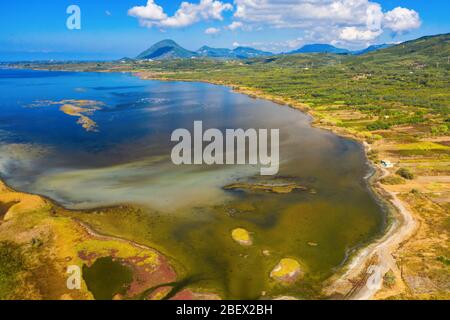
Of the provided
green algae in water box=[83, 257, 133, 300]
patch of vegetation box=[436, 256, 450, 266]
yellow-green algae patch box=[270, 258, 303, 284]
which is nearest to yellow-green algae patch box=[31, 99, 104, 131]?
green algae in water box=[83, 257, 133, 300]

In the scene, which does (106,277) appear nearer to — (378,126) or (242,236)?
(242,236)

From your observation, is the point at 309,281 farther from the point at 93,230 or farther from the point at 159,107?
the point at 159,107

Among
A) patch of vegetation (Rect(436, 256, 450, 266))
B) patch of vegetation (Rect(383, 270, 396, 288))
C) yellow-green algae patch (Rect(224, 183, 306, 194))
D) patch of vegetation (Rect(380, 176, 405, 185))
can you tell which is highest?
patch of vegetation (Rect(380, 176, 405, 185))

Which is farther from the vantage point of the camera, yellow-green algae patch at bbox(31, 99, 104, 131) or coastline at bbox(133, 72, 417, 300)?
yellow-green algae patch at bbox(31, 99, 104, 131)

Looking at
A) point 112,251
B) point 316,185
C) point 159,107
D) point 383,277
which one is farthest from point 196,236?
point 159,107

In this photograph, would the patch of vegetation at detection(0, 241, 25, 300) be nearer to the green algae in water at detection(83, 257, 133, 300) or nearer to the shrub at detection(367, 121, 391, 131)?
the green algae in water at detection(83, 257, 133, 300)

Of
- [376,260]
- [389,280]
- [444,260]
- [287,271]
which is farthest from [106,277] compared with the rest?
[444,260]
